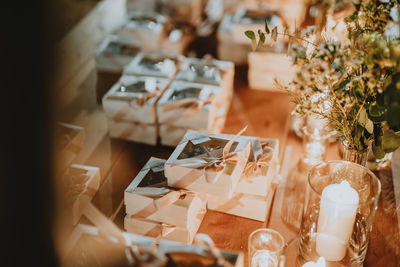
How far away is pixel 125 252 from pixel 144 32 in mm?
1340

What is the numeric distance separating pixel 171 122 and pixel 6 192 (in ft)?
2.02

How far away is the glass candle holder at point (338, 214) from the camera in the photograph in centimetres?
112

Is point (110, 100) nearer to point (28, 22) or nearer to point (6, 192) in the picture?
point (28, 22)

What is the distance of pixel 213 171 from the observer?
1133 millimetres

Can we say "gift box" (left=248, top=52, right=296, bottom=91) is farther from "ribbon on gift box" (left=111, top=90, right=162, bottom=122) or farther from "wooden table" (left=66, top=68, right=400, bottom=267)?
"ribbon on gift box" (left=111, top=90, right=162, bottom=122)

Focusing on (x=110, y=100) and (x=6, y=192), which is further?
(x=110, y=100)

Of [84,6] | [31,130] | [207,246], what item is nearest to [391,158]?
[207,246]

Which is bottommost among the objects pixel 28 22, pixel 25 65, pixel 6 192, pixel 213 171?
pixel 6 192

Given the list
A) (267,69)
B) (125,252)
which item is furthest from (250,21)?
(125,252)

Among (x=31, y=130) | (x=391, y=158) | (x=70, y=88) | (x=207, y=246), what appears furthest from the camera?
(x=70, y=88)

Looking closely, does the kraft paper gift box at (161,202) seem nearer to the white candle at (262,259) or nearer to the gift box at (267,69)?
the white candle at (262,259)

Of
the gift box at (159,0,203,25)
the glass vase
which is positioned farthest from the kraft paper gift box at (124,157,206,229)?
the gift box at (159,0,203,25)

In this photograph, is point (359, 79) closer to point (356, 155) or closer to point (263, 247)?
point (356, 155)

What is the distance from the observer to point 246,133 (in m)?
1.74
